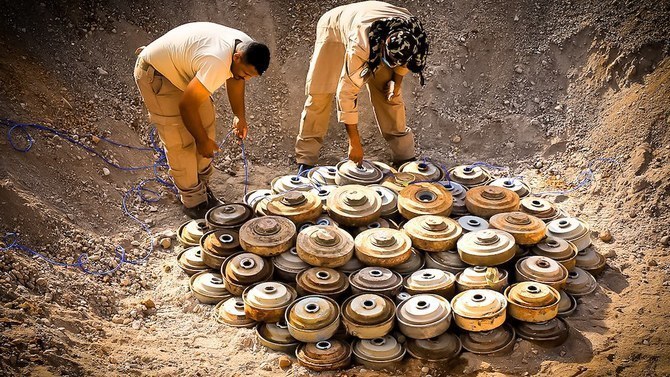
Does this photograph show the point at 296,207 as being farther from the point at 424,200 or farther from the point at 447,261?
the point at 447,261

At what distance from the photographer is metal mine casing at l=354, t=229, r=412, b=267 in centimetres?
525

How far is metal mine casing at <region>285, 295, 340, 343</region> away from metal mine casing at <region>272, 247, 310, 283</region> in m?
0.41

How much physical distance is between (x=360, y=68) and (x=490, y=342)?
2522mm

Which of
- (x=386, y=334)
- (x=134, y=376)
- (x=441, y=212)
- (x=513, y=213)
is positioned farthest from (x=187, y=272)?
(x=513, y=213)

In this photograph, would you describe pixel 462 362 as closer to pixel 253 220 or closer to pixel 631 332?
pixel 631 332

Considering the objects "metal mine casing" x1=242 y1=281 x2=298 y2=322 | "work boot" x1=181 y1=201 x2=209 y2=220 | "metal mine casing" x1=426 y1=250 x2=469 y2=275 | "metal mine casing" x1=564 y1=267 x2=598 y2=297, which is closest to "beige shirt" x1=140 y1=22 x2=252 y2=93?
"work boot" x1=181 y1=201 x2=209 y2=220

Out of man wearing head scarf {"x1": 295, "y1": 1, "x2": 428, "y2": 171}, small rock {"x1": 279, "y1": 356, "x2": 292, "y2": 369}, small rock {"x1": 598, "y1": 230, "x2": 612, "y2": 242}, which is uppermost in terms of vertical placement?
man wearing head scarf {"x1": 295, "y1": 1, "x2": 428, "y2": 171}

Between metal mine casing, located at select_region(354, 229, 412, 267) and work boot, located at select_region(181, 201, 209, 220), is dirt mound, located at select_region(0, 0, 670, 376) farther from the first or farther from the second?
metal mine casing, located at select_region(354, 229, 412, 267)

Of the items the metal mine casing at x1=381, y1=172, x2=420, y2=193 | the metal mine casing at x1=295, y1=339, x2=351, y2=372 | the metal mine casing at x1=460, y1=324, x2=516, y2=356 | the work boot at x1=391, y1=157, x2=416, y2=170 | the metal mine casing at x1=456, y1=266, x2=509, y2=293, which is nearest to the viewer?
the metal mine casing at x1=295, y1=339, x2=351, y2=372

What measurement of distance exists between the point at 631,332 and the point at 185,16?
620 centimetres

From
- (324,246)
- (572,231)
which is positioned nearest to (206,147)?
(324,246)

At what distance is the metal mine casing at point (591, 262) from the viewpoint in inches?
222

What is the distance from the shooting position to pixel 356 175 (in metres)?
6.30

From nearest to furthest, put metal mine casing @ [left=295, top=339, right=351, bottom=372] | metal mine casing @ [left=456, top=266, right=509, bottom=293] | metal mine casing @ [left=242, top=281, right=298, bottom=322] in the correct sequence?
metal mine casing @ [left=295, top=339, right=351, bottom=372] < metal mine casing @ [left=242, top=281, right=298, bottom=322] < metal mine casing @ [left=456, top=266, right=509, bottom=293]
